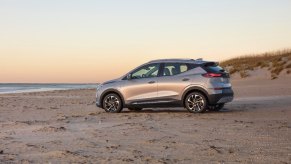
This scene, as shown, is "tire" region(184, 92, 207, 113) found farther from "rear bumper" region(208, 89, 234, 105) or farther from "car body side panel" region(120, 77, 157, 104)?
"car body side panel" region(120, 77, 157, 104)

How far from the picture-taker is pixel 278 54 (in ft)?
140

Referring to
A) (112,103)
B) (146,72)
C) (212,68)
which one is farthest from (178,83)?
(112,103)

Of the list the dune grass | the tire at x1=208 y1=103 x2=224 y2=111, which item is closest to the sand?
the tire at x1=208 y1=103 x2=224 y2=111

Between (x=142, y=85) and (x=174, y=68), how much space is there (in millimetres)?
1189

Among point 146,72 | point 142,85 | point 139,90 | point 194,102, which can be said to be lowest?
point 194,102

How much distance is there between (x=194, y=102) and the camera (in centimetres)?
1722

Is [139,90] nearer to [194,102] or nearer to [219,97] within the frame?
[194,102]

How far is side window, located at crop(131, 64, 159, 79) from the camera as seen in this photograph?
18.0m

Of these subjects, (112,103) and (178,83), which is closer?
(178,83)

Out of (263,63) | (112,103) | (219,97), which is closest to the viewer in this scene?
(219,97)

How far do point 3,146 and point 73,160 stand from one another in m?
2.18

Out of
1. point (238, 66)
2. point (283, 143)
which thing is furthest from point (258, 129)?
point (238, 66)

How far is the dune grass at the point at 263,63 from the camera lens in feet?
121

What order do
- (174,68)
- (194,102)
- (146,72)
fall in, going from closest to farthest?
(194,102)
(174,68)
(146,72)
